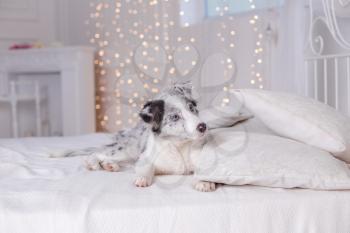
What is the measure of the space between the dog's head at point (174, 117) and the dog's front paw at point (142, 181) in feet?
0.42

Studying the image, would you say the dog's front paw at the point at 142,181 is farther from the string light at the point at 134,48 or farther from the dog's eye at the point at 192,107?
the string light at the point at 134,48

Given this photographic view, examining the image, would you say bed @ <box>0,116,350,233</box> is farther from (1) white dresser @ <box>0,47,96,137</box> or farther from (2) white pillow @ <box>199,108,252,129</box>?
(1) white dresser @ <box>0,47,96,137</box>

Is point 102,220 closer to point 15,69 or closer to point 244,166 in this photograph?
point 244,166

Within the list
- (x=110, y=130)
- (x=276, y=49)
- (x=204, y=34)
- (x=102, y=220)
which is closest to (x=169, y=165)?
(x=102, y=220)

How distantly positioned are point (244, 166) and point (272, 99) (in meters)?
0.29

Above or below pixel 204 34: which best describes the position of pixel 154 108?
below

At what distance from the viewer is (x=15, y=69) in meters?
3.54

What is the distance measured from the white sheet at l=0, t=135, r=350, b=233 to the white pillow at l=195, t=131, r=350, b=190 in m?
0.02

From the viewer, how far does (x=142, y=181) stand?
110 centimetres

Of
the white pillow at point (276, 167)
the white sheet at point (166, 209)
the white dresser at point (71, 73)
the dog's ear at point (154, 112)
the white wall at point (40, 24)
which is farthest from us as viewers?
the white wall at point (40, 24)

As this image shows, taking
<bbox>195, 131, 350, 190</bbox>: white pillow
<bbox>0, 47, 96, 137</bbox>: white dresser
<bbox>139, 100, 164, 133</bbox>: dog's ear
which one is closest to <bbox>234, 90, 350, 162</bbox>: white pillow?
<bbox>195, 131, 350, 190</bbox>: white pillow

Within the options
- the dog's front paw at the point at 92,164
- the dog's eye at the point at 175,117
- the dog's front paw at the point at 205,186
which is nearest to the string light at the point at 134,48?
the dog's front paw at the point at 92,164

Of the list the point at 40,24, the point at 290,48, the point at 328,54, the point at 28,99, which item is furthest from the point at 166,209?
the point at 40,24

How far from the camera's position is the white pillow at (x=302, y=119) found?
45.1 inches
